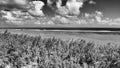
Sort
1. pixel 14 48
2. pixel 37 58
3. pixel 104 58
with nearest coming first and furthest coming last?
pixel 104 58
pixel 37 58
pixel 14 48

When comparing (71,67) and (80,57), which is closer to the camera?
(71,67)

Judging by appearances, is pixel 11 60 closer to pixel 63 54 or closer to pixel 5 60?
pixel 5 60

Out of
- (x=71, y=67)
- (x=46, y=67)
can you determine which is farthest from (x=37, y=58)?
(x=71, y=67)

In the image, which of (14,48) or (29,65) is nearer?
(29,65)

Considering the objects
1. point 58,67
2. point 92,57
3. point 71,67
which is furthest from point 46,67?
point 92,57

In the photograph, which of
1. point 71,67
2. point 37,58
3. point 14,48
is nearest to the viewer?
point 71,67

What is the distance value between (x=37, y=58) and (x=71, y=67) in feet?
4.81

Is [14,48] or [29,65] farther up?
[14,48]

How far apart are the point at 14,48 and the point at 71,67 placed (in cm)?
293

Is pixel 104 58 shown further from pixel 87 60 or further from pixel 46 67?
pixel 46 67

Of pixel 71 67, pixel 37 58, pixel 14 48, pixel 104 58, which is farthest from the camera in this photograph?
pixel 14 48

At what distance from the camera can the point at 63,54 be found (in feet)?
14.6

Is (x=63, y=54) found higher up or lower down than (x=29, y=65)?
higher up

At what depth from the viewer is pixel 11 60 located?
4.36 m
